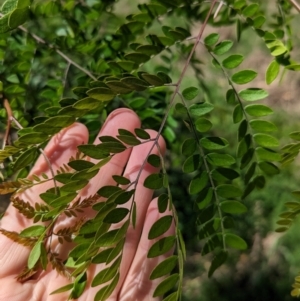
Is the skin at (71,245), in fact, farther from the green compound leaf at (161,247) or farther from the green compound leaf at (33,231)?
the green compound leaf at (161,247)

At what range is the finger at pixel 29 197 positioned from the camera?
1.32 m

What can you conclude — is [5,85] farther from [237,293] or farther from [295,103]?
[295,103]

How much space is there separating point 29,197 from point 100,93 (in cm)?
52

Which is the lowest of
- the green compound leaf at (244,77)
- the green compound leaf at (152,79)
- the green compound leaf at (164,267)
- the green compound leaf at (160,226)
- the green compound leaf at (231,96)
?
the green compound leaf at (164,267)

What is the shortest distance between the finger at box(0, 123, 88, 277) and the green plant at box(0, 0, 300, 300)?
54mm

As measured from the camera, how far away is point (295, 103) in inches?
99.7

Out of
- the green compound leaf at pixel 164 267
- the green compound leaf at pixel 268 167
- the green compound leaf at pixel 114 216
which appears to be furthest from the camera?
the green compound leaf at pixel 268 167

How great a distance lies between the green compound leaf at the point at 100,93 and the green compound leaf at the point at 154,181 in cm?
19

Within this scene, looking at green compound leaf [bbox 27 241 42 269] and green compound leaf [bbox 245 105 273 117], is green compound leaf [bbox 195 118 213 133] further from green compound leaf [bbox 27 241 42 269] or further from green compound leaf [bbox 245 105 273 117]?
green compound leaf [bbox 27 241 42 269]

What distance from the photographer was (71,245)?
4.19ft

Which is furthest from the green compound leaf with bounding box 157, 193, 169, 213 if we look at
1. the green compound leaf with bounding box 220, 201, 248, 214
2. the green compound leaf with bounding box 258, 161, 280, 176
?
the green compound leaf with bounding box 258, 161, 280, 176

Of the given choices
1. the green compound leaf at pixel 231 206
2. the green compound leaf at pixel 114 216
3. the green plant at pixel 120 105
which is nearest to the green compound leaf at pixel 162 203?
the green plant at pixel 120 105

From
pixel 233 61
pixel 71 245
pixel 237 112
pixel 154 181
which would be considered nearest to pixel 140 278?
pixel 71 245

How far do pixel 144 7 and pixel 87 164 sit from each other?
1.88 ft
